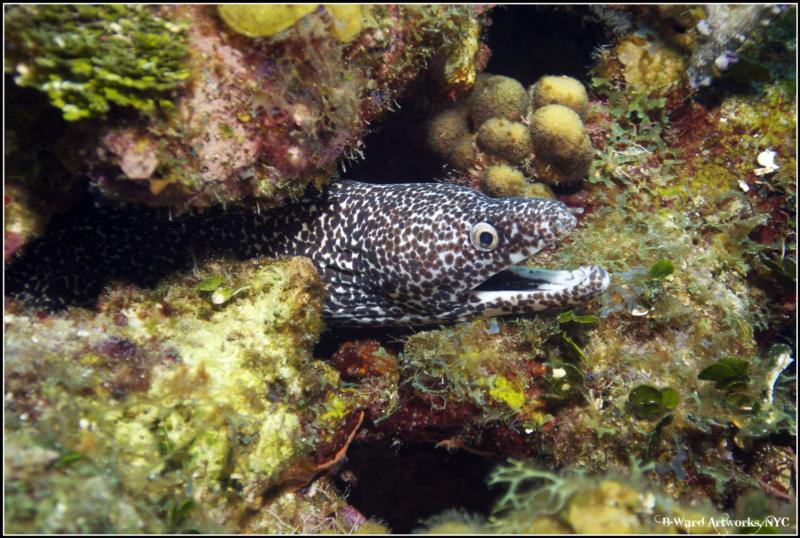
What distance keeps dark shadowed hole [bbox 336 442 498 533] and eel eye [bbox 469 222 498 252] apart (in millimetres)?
1705

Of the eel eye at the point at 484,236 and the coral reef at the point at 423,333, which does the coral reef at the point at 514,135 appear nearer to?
the coral reef at the point at 423,333

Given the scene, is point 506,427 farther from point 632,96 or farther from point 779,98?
point 779,98

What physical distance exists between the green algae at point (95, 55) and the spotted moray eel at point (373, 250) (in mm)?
1610

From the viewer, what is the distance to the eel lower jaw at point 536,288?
3.59 meters

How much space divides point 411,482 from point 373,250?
6.88ft

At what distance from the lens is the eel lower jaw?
3594mm

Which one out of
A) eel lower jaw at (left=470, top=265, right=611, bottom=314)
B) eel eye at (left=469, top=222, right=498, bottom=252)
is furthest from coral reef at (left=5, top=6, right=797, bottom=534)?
eel eye at (left=469, top=222, right=498, bottom=252)

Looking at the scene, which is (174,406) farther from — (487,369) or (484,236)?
(484,236)

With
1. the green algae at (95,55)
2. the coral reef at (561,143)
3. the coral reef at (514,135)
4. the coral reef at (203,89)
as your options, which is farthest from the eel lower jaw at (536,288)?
the green algae at (95,55)

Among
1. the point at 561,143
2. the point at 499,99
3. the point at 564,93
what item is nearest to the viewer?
the point at 561,143

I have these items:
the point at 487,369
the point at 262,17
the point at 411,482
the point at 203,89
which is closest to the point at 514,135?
the point at 487,369

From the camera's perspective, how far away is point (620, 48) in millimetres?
4926

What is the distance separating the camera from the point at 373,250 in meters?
4.29

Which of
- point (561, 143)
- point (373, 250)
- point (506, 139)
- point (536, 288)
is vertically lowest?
point (373, 250)
